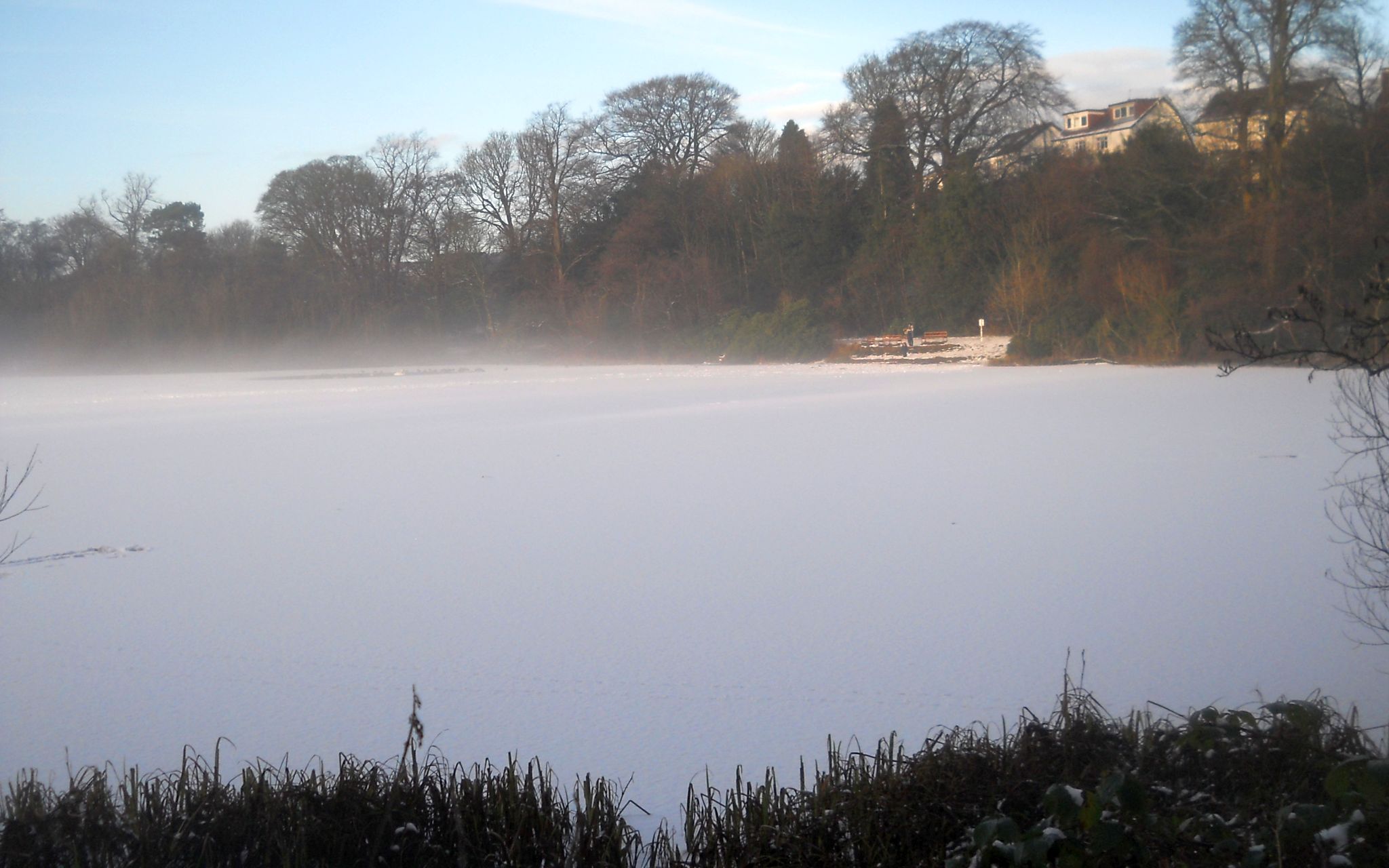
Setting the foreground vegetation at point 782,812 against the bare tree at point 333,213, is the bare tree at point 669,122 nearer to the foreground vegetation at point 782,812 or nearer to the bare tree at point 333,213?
the bare tree at point 333,213

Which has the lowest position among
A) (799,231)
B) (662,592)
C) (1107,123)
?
(662,592)

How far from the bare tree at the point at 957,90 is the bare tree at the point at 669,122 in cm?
860

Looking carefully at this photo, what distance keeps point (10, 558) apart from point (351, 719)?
12.2 feet

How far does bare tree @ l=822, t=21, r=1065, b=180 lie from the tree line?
0.07m

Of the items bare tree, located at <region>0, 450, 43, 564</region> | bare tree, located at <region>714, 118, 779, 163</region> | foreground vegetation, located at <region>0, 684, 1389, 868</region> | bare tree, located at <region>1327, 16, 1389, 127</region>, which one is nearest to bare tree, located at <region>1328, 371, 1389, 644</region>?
foreground vegetation, located at <region>0, 684, 1389, 868</region>

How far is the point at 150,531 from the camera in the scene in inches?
284

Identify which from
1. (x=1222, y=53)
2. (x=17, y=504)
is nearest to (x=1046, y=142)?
(x=1222, y=53)

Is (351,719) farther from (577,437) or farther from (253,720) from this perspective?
(577,437)

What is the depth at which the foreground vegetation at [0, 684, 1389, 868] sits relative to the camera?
2406mm

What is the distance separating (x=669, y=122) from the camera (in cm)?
3991

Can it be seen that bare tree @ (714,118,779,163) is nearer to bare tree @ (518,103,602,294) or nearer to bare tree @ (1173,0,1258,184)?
bare tree @ (518,103,602,294)

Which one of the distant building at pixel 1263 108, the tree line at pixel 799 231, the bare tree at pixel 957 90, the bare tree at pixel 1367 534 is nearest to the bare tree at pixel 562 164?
the tree line at pixel 799 231

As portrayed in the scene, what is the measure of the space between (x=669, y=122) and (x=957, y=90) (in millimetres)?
12433

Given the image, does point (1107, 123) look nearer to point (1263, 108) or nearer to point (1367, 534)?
point (1263, 108)
